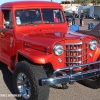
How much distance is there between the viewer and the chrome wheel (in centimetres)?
446

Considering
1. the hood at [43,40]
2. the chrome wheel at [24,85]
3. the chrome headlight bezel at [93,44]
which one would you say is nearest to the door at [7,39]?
the hood at [43,40]

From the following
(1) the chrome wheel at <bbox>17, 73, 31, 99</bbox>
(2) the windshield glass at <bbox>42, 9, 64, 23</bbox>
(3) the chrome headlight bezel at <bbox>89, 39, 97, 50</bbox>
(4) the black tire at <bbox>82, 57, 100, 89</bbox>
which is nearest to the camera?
(1) the chrome wheel at <bbox>17, 73, 31, 99</bbox>

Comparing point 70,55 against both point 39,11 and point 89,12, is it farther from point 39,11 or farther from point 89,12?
point 89,12

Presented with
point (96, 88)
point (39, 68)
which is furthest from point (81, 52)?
point (96, 88)

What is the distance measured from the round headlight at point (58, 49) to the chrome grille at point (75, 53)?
14 cm

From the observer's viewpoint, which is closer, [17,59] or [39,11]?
[17,59]

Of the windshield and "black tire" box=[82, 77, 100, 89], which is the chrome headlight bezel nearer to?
"black tire" box=[82, 77, 100, 89]

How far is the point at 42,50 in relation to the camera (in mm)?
4492

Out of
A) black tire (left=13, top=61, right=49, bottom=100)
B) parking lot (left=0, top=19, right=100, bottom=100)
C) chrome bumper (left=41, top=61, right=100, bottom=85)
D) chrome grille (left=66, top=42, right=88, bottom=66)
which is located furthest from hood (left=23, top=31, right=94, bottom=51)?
parking lot (left=0, top=19, right=100, bottom=100)

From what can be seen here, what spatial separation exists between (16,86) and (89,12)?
153 ft

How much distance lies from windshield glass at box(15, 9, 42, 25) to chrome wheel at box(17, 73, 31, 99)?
135 centimetres

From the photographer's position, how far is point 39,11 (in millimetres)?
5516

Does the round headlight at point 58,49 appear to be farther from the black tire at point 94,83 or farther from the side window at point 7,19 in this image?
the side window at point 7,19

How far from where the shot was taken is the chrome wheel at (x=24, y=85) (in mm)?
4455
